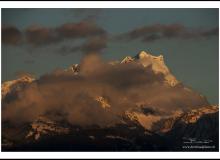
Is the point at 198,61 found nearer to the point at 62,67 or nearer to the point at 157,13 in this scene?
the point at 157,13

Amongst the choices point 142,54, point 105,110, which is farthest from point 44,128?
point 142,54

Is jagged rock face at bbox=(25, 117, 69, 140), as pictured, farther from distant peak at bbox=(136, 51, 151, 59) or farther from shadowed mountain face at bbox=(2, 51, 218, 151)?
distant peak at bbox=(136, 51, 151, 59)

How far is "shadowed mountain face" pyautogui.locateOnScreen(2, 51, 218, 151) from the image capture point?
37.9 ft

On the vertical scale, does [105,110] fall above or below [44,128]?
above

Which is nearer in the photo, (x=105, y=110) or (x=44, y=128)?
(x=44, y=128)

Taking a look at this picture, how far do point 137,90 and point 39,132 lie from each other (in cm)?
173

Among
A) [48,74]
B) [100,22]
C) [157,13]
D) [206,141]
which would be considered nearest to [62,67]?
[48,74]

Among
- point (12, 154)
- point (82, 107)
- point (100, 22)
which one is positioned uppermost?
point (100, 22)

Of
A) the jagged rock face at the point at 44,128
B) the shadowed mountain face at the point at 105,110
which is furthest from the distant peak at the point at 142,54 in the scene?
the jagged rock face at the point at 44,128

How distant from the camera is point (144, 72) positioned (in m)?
11.8

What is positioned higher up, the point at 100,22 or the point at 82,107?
the point at 100,22

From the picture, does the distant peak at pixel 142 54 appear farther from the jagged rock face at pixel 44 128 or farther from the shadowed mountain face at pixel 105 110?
the jagged rock face at pixel 44 128

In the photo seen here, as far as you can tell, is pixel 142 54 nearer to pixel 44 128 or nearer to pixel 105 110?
pixel 105 110

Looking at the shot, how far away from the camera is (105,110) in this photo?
38.3 ft
